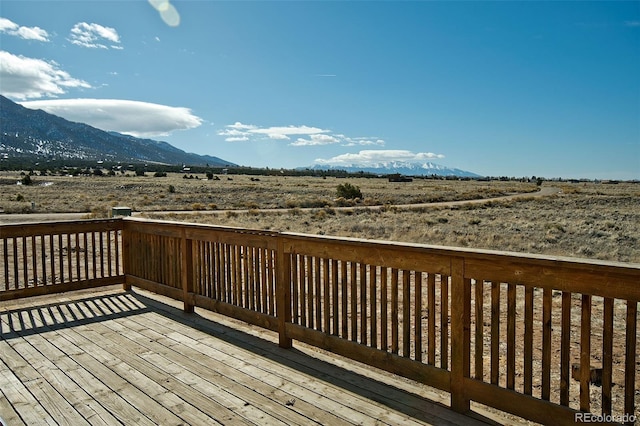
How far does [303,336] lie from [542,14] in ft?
40.5

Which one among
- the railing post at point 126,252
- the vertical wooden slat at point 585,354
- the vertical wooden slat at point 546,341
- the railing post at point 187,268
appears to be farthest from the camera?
the railing post at point 126,252

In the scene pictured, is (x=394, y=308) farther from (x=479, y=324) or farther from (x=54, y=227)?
(x=54, y=227)

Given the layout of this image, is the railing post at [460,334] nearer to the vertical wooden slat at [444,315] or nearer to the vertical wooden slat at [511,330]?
the vertical wooden slat at [444,315]

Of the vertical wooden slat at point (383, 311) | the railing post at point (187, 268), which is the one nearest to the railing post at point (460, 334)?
the vertical wooden slat at point (383, 311)

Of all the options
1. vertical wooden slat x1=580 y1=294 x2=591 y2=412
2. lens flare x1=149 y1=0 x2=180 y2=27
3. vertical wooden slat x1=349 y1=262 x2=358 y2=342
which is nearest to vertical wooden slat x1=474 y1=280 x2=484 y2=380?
vertical wooden slat x1=580 y1=294 x2=591 y2=412

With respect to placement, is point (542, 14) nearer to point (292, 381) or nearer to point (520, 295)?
point (520, 295)

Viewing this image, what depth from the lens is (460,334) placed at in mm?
3172

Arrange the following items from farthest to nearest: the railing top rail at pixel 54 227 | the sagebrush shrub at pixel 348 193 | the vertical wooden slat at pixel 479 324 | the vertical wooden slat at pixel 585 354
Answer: the sagebrush shrub at pixel 348 193
the railing top rail at pixel 54 227
the vertical wooden slat at pixel 479 324
the vertical wooden slat at pixel 585 354

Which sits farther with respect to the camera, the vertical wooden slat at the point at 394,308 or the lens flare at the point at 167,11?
the lens flare at the point at 167,11

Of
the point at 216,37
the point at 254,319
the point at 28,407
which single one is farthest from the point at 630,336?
the point at 216,37

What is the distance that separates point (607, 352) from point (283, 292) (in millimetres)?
2817

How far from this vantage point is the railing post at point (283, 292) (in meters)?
4.47

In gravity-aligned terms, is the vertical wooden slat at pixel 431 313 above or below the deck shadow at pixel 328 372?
above

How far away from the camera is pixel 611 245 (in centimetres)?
1458
